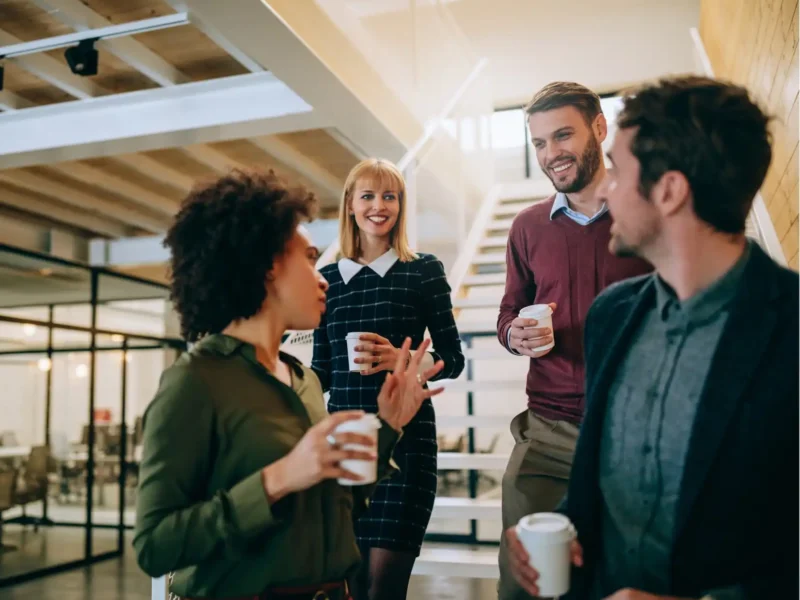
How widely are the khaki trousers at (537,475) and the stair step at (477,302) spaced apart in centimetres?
256

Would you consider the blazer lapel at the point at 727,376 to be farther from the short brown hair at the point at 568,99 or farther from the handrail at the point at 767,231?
the handrail at the point at 767,231

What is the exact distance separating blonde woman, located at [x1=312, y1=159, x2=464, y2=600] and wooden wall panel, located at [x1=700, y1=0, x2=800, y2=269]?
1108 millimetres

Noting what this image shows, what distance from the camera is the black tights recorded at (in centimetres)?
206

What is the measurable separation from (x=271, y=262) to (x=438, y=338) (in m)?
1.00

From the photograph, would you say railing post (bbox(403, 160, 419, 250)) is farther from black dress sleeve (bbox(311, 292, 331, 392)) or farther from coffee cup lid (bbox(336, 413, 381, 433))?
coffee cup lid (bbox(336, 413, 381, 433))

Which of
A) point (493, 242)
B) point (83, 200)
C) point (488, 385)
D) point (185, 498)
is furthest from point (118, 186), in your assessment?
point (185, 498)

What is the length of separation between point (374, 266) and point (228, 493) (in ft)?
3.97

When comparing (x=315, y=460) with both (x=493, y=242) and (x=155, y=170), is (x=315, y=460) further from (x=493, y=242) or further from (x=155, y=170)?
(x=155, y=170)

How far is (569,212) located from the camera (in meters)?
2.16

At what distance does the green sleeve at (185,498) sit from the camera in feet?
3.84

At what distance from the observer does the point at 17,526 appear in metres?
7.89

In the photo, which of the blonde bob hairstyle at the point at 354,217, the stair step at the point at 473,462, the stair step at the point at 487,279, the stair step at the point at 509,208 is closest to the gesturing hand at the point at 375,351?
the blonde bob hairstyle at the point at 354,217

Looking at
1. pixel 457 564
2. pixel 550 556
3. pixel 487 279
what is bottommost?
pixel 457 564

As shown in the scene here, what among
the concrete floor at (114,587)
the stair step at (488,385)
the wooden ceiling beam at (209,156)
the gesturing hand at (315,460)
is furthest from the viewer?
the wooden ceiling beam at (209,156)
